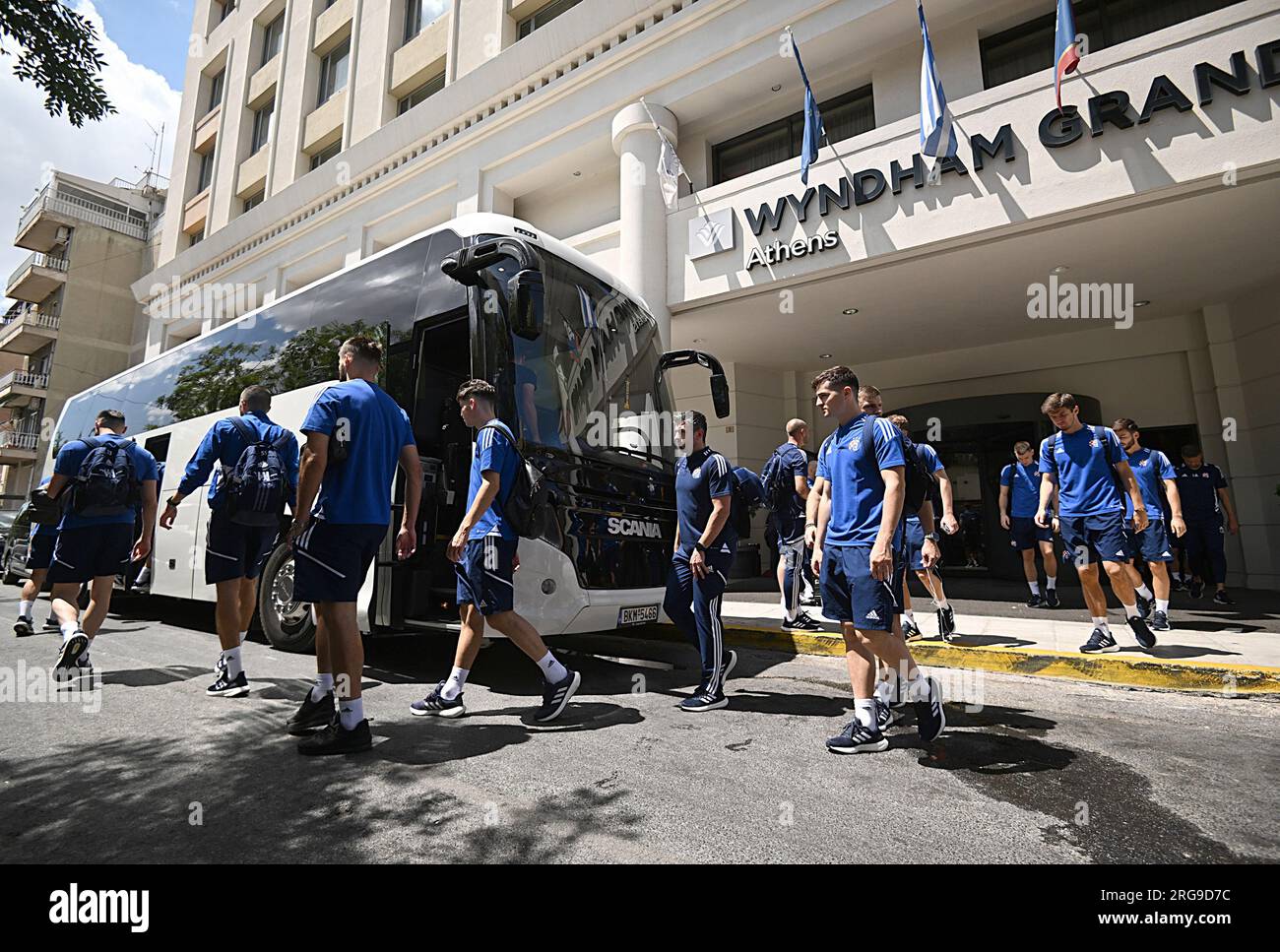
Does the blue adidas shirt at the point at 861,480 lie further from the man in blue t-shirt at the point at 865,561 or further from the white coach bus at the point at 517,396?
the white coach bus at the point at 517,396

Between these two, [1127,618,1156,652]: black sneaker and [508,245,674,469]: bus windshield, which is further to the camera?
[1127,618,1156,652]: black sneaker

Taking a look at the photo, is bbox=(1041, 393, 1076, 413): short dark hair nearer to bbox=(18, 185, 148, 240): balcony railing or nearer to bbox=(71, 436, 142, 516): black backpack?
bbox=(71, 436, 142, 516): black backpack

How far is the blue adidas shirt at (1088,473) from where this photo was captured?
199 inches

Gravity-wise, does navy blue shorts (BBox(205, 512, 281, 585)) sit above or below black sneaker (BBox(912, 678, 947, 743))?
above

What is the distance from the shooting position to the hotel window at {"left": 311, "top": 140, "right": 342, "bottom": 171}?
18781 millimetres

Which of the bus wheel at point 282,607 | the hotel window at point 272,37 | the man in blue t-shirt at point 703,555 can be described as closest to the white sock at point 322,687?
the man in blue t-shirt at point 703,555

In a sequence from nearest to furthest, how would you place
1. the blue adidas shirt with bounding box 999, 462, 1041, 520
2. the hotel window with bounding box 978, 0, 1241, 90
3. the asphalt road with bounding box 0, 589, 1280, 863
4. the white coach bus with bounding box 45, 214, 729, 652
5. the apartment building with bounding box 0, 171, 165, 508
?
the asphalt road with bounding box 0, 589, 1280, 863, the white coach bus with bounding box 45, 214, 729, 652, the hotel window with bounding box 978, 0, 1241, 90, the blue adidas shirt with bounding box 999, 462, 1041, 520, the apartment building with bounding box 0, 171, 165, 508

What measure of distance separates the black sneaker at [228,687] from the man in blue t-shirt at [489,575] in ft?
4.00

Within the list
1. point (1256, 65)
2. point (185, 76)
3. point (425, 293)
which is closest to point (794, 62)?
point (1256, 65)

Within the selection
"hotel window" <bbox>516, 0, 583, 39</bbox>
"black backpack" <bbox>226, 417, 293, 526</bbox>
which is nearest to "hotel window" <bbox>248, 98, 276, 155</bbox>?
"hotel window" <bbox>516, 0, 583, 39</bbox>

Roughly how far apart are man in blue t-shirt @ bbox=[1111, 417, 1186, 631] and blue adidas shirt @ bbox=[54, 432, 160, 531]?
7.89 meters

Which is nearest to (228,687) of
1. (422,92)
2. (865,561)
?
(865,561)

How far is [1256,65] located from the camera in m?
6.52

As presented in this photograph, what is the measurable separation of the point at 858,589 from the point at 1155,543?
4.63 metres
